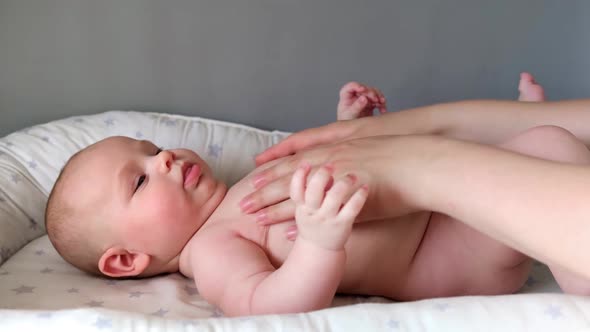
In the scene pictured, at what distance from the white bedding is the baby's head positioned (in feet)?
Answer: 0.13

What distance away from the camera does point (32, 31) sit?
4.86 ft

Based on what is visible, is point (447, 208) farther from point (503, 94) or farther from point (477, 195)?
point (503, 94)

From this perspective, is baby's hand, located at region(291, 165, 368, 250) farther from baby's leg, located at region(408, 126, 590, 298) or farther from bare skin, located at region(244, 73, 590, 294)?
baby's leg, located at region(408, 126, 590, 298)

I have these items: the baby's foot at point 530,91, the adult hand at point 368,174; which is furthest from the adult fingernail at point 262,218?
the baby's foot at point 530,91

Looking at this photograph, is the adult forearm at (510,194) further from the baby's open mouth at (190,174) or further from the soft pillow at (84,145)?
the soft pillow at (84,145)

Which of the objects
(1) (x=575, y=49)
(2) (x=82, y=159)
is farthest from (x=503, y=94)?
(2) (x=82, y=159)

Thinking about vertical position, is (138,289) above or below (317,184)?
below

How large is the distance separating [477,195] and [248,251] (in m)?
0.40

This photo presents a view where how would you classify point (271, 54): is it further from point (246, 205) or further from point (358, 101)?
point (246, 205)

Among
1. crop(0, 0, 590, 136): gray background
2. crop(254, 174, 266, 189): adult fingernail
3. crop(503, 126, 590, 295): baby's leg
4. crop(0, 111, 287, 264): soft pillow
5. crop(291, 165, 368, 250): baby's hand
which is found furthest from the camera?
crop(0, 0, 590, 136): gray background

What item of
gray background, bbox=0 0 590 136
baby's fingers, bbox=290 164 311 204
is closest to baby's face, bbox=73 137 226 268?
baby's fingers, bbox=290 164 311 204

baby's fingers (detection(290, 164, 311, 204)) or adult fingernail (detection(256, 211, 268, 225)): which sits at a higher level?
baby's fingers (detection(290, 164, 311, 204))

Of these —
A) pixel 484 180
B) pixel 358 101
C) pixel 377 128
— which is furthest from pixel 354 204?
→ pixel 358 101

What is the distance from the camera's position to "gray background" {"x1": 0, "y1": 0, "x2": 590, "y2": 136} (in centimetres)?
150
